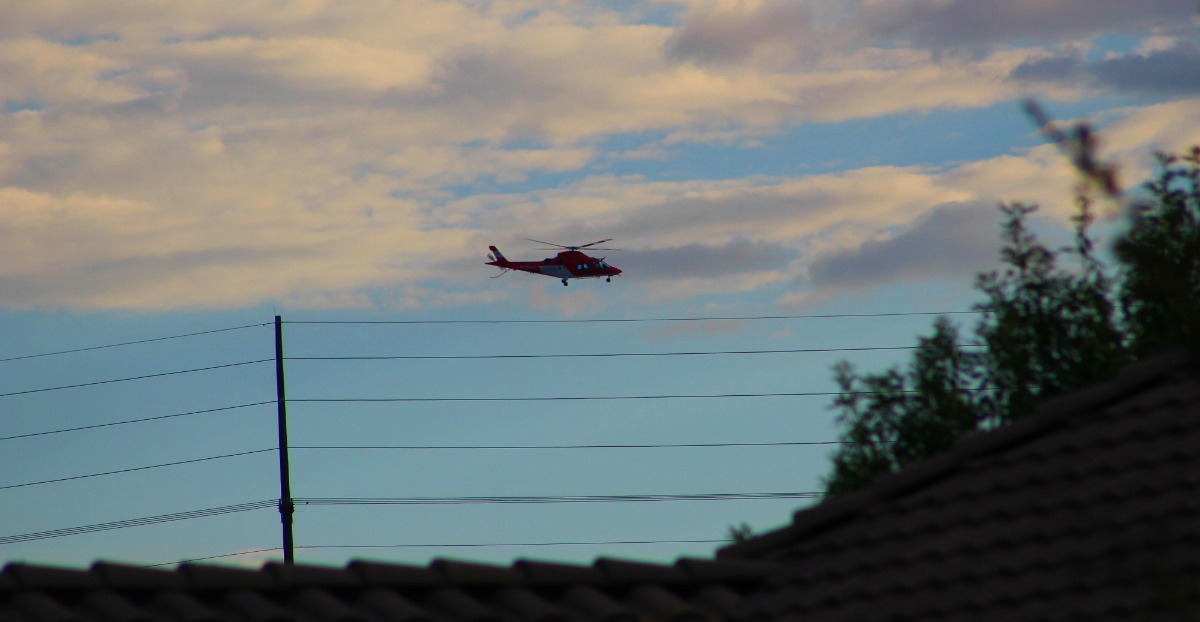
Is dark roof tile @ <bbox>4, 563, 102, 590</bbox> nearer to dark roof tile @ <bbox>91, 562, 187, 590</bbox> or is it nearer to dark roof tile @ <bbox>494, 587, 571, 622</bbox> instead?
dark roof tile @ <bbox>91, 562, 187, 590</bbox>

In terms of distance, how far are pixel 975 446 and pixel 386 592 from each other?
4202 millimetres

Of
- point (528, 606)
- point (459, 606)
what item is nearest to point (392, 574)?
point (459, 606)

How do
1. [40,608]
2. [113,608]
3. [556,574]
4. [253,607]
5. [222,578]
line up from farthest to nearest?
[556,574] → [222,578] → [253,607] → [113,608] → [40,608]

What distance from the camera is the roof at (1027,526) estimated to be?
660 cm

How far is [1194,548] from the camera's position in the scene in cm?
645

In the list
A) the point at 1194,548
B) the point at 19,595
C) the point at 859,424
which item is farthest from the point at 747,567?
the point at 859,424

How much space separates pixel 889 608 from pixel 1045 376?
937 cm

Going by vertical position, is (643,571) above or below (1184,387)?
below

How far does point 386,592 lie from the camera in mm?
7770

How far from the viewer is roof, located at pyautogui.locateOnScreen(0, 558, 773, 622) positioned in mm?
7156

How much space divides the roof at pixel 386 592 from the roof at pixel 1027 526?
53cm

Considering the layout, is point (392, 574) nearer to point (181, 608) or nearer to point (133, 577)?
point (181, 608)

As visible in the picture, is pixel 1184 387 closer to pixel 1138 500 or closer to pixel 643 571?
pixel 1138 500

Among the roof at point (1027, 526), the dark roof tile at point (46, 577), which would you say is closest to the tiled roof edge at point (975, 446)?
the roof at point (1027, 526)
